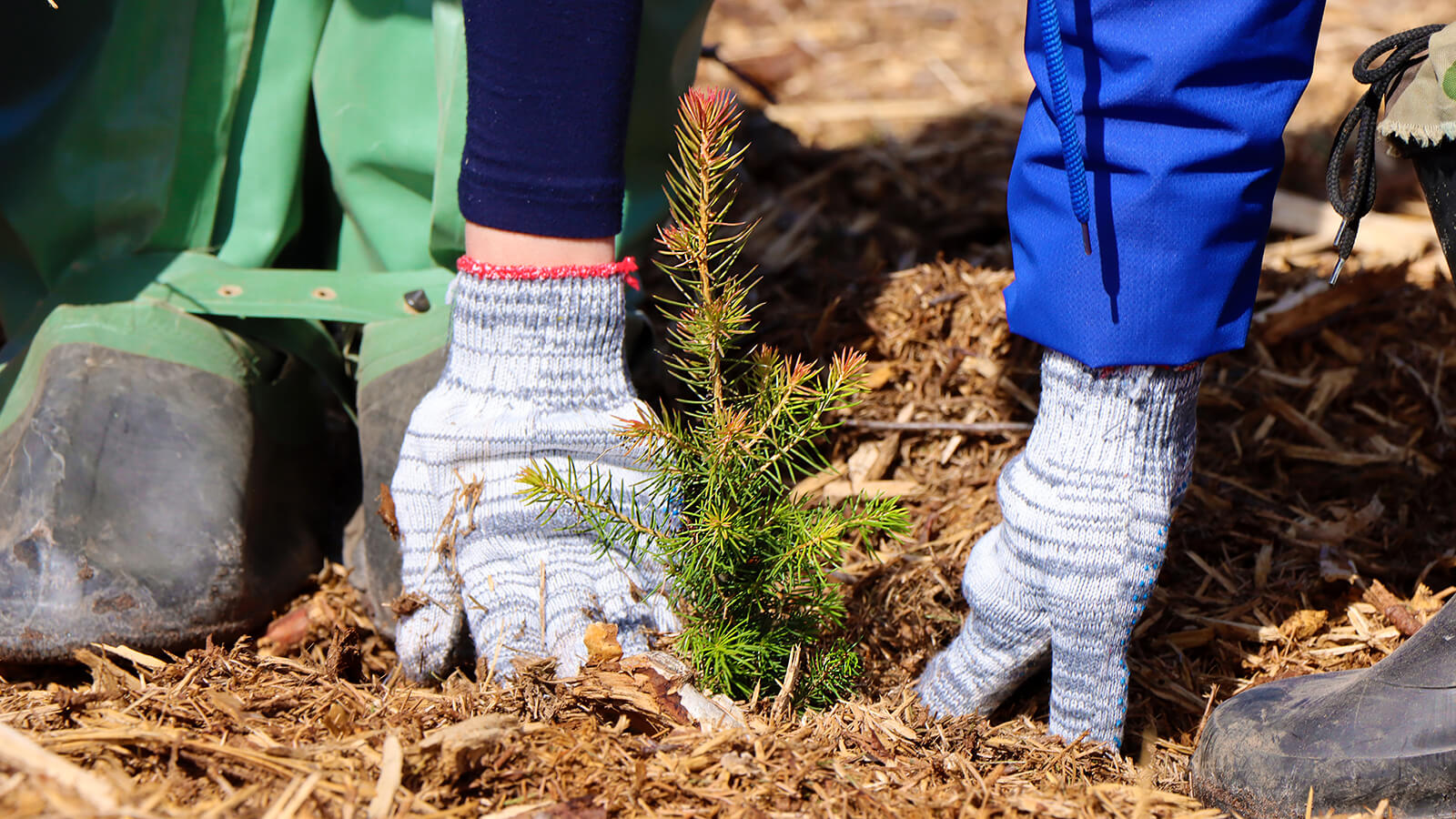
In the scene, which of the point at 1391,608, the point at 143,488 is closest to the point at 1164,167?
the point at 1391,608

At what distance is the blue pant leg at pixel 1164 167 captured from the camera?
3.34 feet

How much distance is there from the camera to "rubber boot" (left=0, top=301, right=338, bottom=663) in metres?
1.45

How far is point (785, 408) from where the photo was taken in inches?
44.8

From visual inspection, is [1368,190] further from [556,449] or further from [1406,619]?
[556,449]

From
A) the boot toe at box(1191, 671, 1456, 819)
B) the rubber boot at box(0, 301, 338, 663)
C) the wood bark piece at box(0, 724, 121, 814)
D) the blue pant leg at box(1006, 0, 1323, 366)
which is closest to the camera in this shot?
the wood bark piece at box(0, 724, 121, 814)

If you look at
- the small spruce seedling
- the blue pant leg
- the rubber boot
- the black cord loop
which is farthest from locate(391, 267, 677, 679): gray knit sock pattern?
the black cord loop

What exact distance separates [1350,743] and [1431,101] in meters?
0.65

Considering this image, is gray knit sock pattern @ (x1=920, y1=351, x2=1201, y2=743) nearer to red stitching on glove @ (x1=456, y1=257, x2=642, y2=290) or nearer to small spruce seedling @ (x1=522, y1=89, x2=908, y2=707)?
small spruce seedling @ (x1=522, y1=89, x2=908, y2=707)

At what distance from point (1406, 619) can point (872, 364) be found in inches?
36.6

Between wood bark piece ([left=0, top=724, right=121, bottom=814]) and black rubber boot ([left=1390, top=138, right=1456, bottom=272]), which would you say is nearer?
wood bark piece ([left=0, top=724, right=121, bottom=814])

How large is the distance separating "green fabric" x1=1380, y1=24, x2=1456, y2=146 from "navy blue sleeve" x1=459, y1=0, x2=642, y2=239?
838 mm

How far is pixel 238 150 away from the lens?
6.03 ft

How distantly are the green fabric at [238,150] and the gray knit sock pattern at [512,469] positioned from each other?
1.07 ft

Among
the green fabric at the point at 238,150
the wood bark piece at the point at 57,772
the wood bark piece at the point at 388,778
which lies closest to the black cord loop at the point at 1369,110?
the green fabric at the point at 238,150
